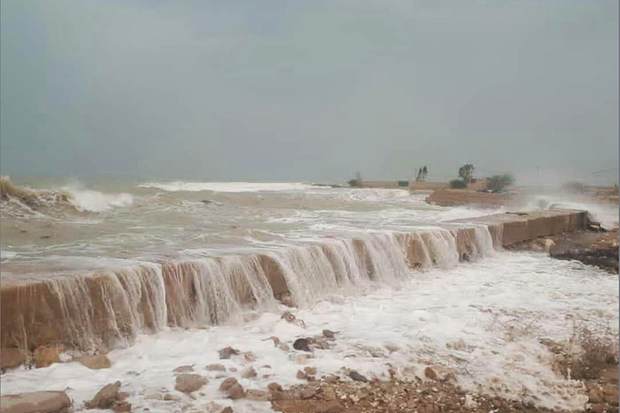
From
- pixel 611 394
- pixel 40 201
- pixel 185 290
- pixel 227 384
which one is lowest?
pixel 611 394

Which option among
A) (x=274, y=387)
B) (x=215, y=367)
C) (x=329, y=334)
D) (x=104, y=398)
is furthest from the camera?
(x=329, y=334)

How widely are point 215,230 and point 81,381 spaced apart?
7.01 meters

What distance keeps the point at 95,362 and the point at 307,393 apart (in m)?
2.16

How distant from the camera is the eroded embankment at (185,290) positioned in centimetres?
468

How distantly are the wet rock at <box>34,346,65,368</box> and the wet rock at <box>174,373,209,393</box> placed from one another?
4.50 feet

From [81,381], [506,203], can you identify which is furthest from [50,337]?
[506,203]

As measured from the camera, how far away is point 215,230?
10992 mm

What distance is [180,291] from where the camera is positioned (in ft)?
19.5

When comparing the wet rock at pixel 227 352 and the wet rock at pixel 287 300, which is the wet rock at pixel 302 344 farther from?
the wet rock at pixel 287 300

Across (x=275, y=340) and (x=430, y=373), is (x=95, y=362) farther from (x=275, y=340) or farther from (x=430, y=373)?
(x=430, y=373)

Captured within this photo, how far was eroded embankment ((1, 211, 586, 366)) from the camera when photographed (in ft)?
15.4

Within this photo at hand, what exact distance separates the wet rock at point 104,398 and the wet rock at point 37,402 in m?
0.17

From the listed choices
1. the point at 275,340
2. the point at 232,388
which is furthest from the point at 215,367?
the point at 275,340

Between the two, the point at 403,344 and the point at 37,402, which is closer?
the point at 37,402
